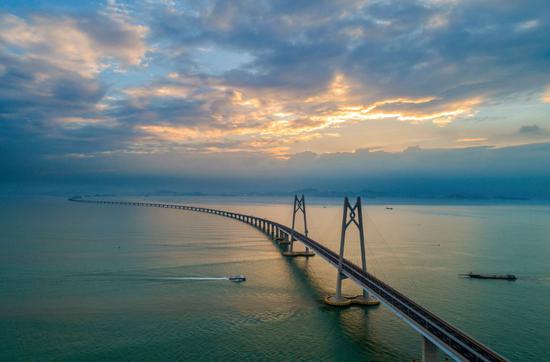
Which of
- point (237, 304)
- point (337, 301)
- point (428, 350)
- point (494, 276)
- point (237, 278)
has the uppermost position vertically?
point (428, 350)

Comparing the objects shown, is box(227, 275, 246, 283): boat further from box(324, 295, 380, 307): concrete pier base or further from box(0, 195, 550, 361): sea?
box(324, 295, 380, 307): concrete pier base

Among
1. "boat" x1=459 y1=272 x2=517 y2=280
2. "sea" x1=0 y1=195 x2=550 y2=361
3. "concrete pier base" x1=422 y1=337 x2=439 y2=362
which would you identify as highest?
"concrete pier base" x1=422 y1=337 x2=439 y2=362

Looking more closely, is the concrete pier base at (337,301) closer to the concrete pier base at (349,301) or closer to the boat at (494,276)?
the concrete pier base at (349,301)

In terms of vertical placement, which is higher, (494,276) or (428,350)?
(428,350)

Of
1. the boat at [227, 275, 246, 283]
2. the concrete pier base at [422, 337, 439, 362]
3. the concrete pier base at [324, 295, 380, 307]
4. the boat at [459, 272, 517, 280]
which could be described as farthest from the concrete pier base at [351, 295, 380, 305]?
the boat at [459, 272, 517, 280]

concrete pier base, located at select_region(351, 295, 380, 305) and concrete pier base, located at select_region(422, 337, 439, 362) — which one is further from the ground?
concrete pier base, located at select_region(422, 337, 439, 362)

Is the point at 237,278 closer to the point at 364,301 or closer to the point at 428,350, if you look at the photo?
the point at 364,301

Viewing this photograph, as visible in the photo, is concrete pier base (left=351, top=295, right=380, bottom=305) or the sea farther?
concrete pier base (left=351, top=295, right=380, bottom=305)

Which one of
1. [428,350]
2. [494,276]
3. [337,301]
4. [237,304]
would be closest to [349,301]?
[337,301]

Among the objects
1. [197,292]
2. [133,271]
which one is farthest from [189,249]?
[197,292]

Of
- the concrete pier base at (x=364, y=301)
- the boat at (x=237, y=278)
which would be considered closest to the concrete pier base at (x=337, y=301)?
the concrete pier base at (x=364, y=301)

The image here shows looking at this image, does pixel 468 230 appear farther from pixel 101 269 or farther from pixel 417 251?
pixel 101 269

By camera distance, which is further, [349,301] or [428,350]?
[349,301]
